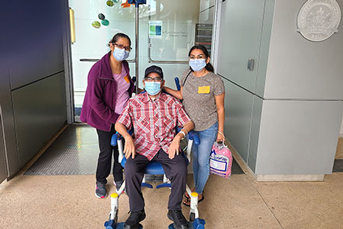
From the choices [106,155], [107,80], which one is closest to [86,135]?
[106,155]

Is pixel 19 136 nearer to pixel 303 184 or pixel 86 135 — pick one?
pixel 86 135

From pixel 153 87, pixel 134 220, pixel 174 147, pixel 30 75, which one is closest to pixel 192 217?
pixel 134 220

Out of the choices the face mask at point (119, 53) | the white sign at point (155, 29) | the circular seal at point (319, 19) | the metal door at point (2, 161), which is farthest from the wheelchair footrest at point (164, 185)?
the white sign at point (155, 29)

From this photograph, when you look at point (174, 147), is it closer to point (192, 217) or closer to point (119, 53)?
point (192, 217)

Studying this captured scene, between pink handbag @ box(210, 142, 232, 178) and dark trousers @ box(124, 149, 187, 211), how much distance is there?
1.02 ft

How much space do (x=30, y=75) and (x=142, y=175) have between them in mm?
1963

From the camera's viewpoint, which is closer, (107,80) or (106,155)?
(107,80)

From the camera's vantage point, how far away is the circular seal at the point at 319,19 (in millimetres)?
2541

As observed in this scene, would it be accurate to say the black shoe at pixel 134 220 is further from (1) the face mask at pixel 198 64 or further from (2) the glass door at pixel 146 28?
(2) the glass door at pixel 146 28

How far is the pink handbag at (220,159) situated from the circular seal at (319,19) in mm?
1330

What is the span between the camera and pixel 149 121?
2.24 meters

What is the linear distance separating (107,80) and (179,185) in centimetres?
101

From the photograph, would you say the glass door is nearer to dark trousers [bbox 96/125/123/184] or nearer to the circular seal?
the circular seal

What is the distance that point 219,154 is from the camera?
7.65ft
